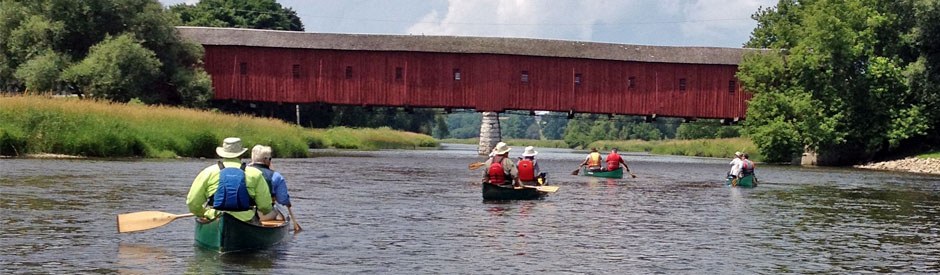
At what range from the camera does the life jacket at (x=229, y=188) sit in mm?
15078

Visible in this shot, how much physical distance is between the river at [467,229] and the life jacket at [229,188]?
67cm

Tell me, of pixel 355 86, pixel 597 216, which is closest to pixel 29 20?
pixel 355 86

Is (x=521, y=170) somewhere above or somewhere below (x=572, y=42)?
below

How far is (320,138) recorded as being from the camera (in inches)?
2726

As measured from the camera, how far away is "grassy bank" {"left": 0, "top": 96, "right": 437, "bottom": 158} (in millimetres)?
34719

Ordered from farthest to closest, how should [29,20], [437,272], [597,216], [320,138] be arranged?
[320,138], [29,20], [597,216], [437,272]

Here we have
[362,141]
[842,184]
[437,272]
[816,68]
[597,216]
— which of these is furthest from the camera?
[362,141]

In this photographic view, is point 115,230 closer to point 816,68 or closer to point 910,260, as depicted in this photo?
point 910,260

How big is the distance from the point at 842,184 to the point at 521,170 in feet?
48.8

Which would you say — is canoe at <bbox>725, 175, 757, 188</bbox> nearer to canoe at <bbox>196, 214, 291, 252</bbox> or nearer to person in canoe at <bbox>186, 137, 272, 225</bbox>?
canoe at <bbox>196, 214, 291, 252</bbox>

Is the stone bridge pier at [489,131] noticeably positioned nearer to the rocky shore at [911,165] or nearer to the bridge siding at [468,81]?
the bridge siding at [468,81]

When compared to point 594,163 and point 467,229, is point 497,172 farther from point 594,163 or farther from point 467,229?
point 594,163

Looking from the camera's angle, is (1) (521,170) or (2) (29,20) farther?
(2) (29,20)

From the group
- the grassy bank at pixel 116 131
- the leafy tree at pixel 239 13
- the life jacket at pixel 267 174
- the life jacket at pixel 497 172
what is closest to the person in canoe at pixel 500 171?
the life jacket at pixel 497 172
